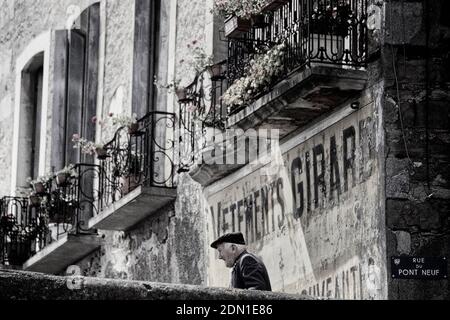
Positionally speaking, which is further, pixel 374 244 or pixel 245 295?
pixel 374 244

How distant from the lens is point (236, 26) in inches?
653

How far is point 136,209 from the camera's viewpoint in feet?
63.4

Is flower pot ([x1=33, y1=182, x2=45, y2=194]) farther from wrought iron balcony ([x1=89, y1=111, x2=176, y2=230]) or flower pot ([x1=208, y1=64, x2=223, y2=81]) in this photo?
flower pot ([x1=208, y1=64, x2=223, y2=81])

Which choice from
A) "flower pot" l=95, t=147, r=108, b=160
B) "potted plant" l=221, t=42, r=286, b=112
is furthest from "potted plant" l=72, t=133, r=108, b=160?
"potted plant" l=221, t=42, r=286, b=112

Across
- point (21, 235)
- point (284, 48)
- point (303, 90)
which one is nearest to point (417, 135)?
point (303, 90)

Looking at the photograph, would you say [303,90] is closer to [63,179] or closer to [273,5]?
[273,5]

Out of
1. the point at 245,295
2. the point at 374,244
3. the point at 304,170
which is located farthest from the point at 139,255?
the point at 245,295

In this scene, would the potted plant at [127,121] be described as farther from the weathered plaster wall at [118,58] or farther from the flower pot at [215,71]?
the flower pot at [215,71]

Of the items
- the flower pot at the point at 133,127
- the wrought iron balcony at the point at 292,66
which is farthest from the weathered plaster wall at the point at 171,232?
the wrought iron balcony at the point at 292,66

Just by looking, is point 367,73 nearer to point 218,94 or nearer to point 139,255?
point 218,94

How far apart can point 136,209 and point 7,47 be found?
732 cm

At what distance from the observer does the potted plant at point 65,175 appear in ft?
69.8

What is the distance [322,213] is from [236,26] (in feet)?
6.40

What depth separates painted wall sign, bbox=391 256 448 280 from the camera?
14766mm
